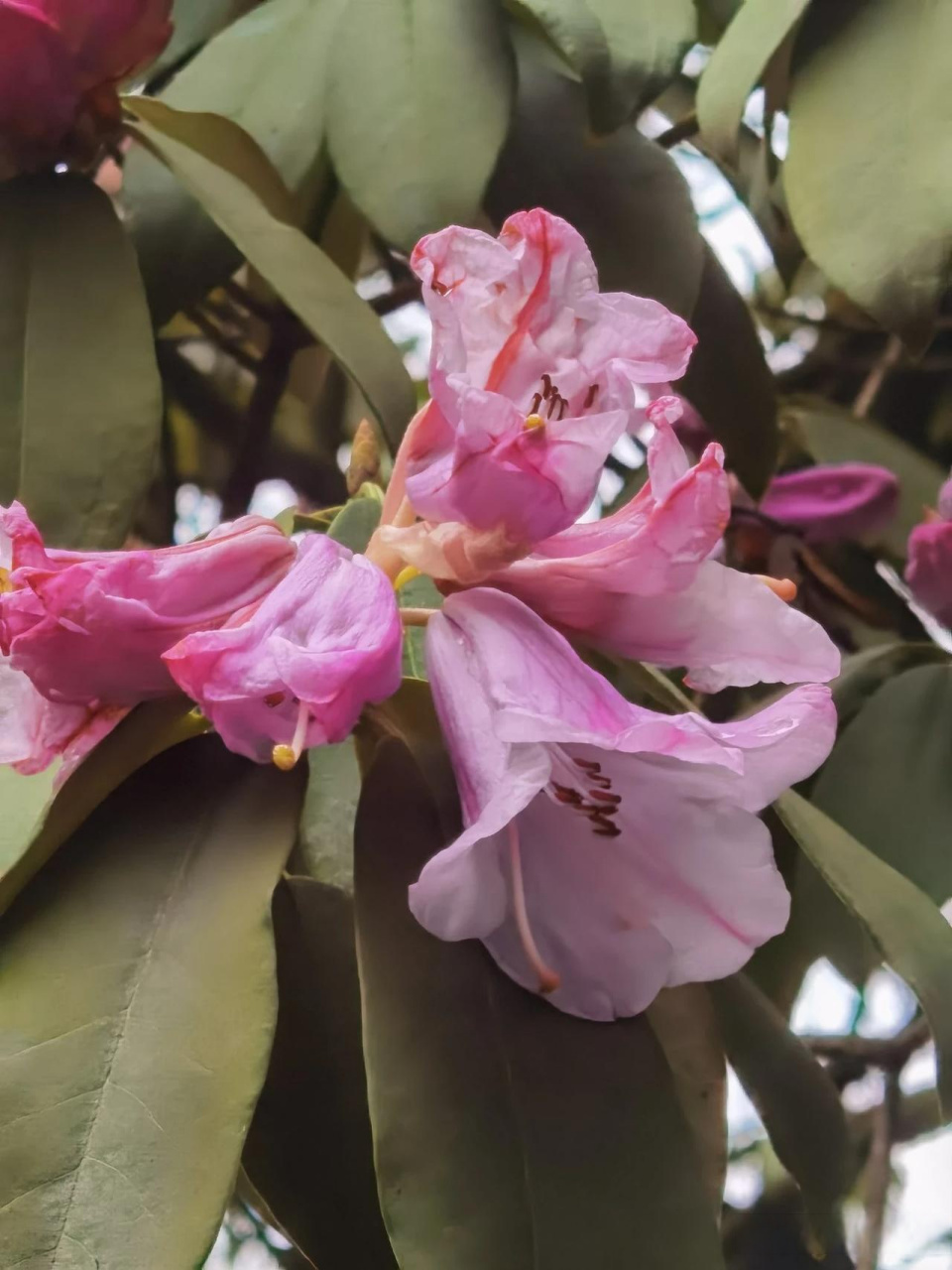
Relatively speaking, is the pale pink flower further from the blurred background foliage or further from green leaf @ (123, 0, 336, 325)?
green leaf @ (123, 0, 336, 325)

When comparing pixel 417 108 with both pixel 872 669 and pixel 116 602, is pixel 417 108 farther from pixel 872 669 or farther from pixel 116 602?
pixel 872 669

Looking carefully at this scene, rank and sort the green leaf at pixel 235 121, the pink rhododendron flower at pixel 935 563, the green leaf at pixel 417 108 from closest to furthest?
the green leaf at pixel 417 108 → the green leaf at pixel 235 121 → the pink rhododendron flower at pixel 935 563

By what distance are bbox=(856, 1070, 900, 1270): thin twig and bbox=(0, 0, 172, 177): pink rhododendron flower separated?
102cm

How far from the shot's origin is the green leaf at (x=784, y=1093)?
2.00 feet

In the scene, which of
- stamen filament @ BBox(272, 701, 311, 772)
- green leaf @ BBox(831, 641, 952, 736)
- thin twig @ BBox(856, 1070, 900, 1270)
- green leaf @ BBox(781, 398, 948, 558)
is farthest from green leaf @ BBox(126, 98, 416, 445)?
thin twig @ BBox(856, 1070, 900, 1270)

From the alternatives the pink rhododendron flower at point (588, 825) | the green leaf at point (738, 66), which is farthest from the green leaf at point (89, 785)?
the green leaf at point (738, 66)

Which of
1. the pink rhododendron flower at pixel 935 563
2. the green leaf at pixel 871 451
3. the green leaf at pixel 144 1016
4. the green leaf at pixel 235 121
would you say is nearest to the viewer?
the green leaf at pixel 144 1016

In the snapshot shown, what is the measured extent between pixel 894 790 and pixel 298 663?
0.56 meters

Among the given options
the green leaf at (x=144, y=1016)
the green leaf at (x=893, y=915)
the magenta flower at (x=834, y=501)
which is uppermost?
the green leaf at (x=144, y=1016)

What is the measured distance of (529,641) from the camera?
1.40 feet

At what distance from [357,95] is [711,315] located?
0.96 ft

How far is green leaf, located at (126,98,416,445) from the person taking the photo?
583 mm

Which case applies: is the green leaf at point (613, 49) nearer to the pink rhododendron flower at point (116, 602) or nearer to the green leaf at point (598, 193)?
the green leaf at point (598, 193)

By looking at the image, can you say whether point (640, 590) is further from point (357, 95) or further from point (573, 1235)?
point (357, 95)
